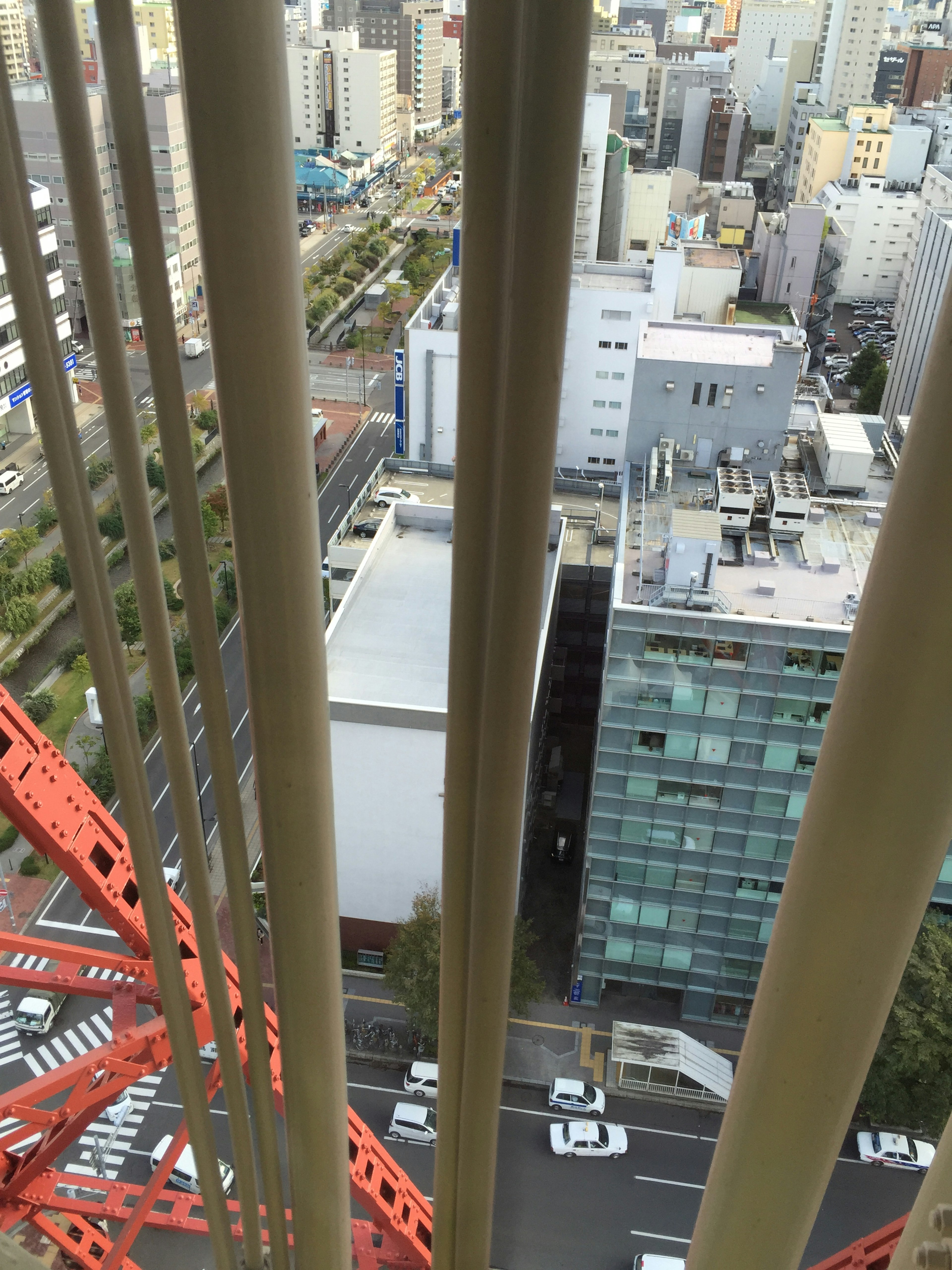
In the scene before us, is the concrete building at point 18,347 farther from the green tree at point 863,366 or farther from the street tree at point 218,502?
the green tree at point 863,366

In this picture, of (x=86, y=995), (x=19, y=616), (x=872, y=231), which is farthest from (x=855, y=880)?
(x=872, y=231)

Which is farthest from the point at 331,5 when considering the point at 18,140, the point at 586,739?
the point at 18,140

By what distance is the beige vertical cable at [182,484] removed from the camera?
1.32 metres

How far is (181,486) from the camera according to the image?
1440mm

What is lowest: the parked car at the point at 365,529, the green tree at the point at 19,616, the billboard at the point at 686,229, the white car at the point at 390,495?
the green tree at the point at 19,616

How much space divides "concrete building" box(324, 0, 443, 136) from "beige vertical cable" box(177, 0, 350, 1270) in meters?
79.0

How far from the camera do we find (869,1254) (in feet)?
15.1

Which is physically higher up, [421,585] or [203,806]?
[421,585]

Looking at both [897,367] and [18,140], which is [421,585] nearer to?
Answer: [18,140]

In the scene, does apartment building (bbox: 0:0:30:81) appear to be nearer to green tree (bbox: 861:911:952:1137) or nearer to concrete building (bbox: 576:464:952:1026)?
concrete building (bbox: 576:464:952:1026)

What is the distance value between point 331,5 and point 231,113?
10105cm

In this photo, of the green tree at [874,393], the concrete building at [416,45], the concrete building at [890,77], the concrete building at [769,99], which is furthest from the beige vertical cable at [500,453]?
the concrete building at [769,99]

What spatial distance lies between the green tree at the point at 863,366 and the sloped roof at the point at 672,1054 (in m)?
26.4

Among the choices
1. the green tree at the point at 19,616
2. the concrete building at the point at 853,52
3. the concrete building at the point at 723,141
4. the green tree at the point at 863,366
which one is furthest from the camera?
the concrete building at the point at 853,52
